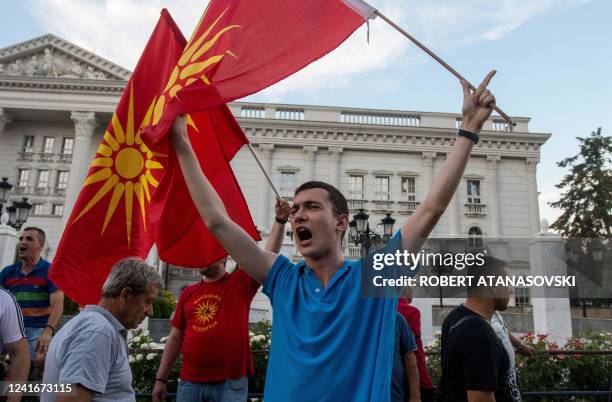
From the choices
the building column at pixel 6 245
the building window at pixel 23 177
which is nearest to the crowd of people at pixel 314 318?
the building column at pixel 6 245

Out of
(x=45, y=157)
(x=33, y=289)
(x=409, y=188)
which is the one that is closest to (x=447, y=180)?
(x=33, y=289)

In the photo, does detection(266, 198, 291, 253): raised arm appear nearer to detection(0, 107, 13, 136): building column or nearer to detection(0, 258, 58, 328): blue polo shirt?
detection(0, 258, 58, 328): blue polo shirt

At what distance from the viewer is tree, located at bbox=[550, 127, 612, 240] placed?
115 feet

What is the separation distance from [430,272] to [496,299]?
0.98 metres

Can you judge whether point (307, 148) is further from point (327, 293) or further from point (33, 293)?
point (327, 293)

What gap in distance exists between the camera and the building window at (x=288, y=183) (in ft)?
94.6

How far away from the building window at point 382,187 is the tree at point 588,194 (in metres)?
16.7

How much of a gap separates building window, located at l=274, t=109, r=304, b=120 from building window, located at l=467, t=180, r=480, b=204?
12.3 m

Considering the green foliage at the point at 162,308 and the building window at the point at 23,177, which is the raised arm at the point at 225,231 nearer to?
the green foliage at the point at 162,308

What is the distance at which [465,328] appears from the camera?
8.09ft

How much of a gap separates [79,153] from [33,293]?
27.0m

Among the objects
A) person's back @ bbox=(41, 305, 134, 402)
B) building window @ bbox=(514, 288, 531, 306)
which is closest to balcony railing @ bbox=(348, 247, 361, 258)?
building window @ bbox=(514, 288, 531, 306)

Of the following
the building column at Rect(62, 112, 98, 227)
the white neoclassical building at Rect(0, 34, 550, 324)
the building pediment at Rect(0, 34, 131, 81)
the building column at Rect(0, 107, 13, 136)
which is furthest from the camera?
the building pediment at Rect(0, 34, 131, 81)

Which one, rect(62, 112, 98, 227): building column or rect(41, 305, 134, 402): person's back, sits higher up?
rect(62, 112, 98, 227): building column
